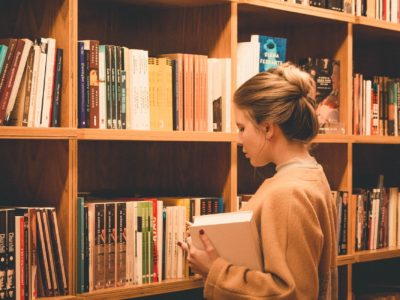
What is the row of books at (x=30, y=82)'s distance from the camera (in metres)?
2.07

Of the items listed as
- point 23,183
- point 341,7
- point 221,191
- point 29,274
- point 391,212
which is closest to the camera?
point 29,274

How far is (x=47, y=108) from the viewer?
213 centimetres

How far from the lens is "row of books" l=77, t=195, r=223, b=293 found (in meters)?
2.23

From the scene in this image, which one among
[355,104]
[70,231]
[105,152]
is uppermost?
[355,104]

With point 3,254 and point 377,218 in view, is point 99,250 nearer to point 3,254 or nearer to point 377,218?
point 3,254

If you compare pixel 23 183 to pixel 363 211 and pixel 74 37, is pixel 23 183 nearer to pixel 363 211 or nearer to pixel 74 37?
pixel 74 37

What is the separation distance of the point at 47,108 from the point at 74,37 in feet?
0.73

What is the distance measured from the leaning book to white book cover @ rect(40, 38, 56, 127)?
0.53m

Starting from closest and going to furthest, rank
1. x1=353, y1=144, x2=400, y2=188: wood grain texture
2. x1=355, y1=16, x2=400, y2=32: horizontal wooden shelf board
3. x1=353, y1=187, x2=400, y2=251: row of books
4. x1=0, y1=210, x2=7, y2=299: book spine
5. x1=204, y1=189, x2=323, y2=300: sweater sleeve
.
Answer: x1=204, y1=189, x2=323, y2=300: sweater sleeve, x1=0, y1=210, x2=7, y2=299: book spine, x1=355, y1=16, x2=400, y2=32: horizontal wooden shelf board, x1=353, y1=187, x2=400, y2=251: row of books, x1=353, y1=144, x2=400, y2=188: wood grain texture

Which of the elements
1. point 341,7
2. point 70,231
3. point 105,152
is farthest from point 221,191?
point 341,7

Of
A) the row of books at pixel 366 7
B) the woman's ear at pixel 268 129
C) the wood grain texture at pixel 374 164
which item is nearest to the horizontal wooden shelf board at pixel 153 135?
the woman's ear at pixel 268 129

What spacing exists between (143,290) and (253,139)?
2.07ft

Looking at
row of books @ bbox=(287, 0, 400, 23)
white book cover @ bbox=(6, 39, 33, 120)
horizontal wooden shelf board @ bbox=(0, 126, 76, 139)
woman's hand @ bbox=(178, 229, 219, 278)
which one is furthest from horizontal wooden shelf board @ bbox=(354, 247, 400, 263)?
white book cover @ bbox=(6, 39, 33, 120)

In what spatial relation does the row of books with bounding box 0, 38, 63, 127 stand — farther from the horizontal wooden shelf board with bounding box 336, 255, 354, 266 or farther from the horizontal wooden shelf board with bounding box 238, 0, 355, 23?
the horizontal wooden shelf board with bounding box 336, 255, 354, 266
